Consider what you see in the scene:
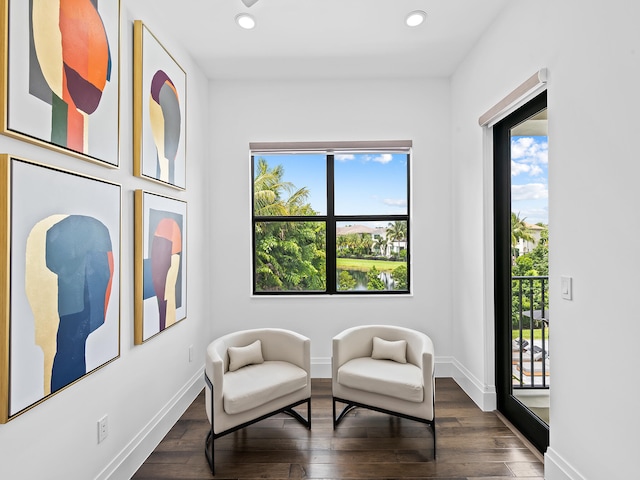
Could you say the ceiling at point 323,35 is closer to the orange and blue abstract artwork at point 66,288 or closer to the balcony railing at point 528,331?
the orange and blue abstract artwork at point 66,288

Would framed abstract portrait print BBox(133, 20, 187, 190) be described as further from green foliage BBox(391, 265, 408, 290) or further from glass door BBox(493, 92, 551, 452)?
glass door BBox(493, 92, 551, 452)

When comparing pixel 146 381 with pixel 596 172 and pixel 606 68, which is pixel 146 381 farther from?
pixel 606 68

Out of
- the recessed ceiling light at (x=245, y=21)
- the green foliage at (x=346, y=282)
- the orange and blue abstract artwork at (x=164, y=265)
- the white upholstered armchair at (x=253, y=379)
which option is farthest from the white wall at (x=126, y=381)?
the green foliage at (x=346, y=282)

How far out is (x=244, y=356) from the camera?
2676 millimetres

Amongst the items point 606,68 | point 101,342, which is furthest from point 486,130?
point 101,342

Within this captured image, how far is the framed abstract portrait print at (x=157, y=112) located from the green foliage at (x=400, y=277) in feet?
7.08

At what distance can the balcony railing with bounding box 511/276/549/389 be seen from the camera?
270 centimetres

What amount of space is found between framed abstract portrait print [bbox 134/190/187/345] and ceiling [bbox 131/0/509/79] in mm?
1188

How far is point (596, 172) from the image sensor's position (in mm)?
1698

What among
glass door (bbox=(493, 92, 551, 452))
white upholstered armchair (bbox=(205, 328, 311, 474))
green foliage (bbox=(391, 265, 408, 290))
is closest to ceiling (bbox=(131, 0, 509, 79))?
glass door (bbox=(493, 92, 551, 452))

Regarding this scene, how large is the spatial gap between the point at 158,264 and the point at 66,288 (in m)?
0.87

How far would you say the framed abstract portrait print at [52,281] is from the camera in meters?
1.31

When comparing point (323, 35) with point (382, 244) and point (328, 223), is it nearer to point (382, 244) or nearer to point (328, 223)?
point (328, 223)

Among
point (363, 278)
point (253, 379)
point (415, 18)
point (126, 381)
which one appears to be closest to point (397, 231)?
point (363, 278)
